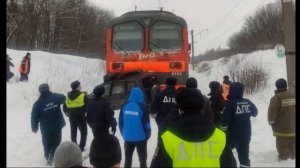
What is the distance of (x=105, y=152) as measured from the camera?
10.3 feet

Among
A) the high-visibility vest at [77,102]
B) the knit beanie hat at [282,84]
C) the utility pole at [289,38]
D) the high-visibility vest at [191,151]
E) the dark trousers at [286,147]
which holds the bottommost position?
the dark trousers at [286,147]

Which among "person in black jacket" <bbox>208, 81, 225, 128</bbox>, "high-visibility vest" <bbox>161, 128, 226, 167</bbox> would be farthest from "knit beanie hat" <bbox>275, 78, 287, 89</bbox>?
"high-visibility vest" <bbox>161, 128, 226, 167</bbox>

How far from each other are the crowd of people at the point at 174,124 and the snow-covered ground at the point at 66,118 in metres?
0.84

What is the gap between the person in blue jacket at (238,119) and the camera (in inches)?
259

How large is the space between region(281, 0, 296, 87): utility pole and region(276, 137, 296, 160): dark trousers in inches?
39.0

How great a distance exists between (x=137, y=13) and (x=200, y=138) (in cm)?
1308

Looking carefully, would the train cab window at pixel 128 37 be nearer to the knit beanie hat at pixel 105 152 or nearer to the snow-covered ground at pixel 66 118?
the snow-covered ground at pixel 66 118

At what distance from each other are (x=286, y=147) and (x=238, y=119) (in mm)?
1450

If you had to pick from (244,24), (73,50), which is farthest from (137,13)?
(244,24)

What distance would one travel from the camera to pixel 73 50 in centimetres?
4431

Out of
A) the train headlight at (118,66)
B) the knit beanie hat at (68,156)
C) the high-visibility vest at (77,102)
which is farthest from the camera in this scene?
the train headlight at (118,66)

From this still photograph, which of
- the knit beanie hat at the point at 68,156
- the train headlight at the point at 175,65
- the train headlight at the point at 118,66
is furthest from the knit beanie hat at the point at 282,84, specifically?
the train headlight at the point at 118,66

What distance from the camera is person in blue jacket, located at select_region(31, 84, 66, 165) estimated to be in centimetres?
776
